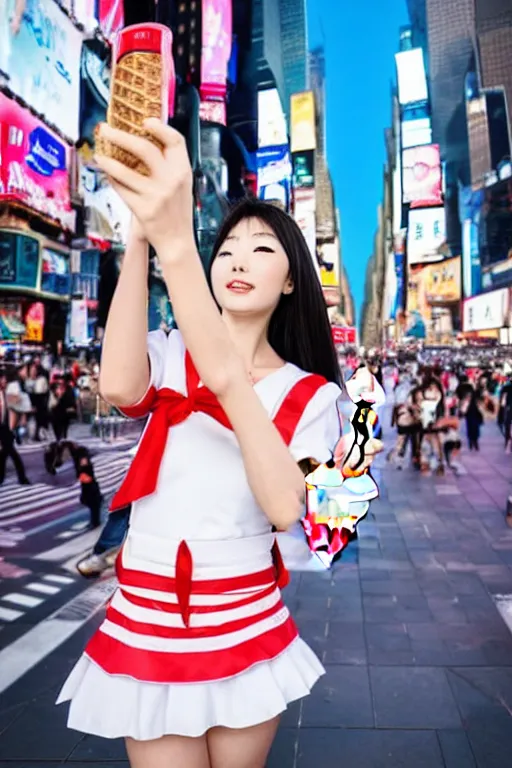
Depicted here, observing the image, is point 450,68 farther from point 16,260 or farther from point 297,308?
point 297,308

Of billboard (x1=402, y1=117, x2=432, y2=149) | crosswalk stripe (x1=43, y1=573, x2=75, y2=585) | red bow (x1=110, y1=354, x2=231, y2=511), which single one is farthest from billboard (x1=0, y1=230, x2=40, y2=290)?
billboard (x1=402, y1=117, x2=432, y2=149)

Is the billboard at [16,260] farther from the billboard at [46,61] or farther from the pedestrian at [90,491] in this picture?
the pedestrian at [90,491]

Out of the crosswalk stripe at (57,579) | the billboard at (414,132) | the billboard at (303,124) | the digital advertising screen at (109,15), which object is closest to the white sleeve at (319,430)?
the crosswalk stripe at (57,579)

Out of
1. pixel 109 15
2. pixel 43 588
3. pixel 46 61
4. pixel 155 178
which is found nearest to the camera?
pixel 155 178

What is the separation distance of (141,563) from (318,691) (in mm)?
2389

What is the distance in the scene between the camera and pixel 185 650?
1354mm

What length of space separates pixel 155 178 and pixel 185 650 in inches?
35.3

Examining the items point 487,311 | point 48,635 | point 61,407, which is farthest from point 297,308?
point 487,311

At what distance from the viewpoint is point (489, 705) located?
323 cm

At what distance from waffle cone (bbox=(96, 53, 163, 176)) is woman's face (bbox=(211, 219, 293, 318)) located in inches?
18.7

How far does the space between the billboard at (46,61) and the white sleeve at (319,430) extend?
12204mm

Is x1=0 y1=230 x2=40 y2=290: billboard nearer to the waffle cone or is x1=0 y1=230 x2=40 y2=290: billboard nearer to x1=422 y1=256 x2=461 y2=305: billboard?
the waffle cone

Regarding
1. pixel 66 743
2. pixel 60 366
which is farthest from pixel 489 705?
pixel 60 366

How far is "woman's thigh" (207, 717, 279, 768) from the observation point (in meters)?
1.38
